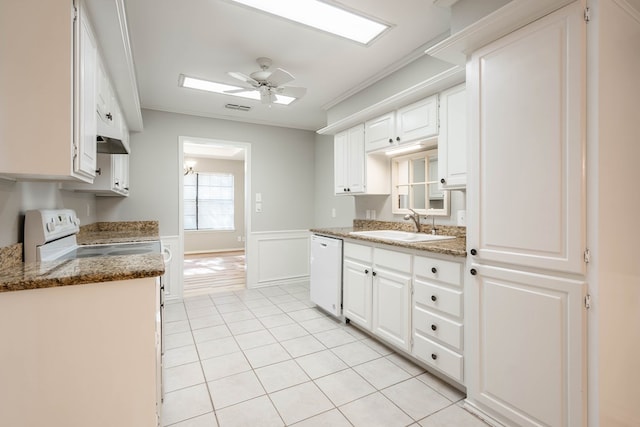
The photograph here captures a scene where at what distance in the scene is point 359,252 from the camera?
2.88 metres

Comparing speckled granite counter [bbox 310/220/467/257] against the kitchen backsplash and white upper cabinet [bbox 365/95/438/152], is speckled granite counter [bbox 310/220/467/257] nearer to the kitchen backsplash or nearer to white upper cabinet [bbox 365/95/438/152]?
the kitchen backsplash

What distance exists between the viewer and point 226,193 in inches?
318

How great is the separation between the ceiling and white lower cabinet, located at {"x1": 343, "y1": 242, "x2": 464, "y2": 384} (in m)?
1.67

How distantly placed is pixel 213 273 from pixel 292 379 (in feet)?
12.5

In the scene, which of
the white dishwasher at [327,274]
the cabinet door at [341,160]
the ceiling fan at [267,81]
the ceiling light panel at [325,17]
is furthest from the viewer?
the cabinet door at [341,160]

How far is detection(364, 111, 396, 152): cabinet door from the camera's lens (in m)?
2.92

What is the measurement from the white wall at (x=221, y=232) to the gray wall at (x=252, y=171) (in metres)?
3.61

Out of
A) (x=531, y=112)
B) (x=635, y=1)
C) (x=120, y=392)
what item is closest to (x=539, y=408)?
(x=531, y=112)

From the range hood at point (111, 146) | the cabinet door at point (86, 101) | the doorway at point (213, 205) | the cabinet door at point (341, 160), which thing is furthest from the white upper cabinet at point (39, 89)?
the doorway at point (213, 205)

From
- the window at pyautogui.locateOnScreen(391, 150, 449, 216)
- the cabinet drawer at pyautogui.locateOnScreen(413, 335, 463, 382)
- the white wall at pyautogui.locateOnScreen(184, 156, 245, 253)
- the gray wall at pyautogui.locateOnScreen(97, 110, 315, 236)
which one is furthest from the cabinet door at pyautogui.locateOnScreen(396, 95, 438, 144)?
the white wall at pyautogui.locateOnScreen(184, 156, 245, 253)

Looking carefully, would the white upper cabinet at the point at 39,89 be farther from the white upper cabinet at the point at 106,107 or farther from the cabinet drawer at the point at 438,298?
the cabinet drawer at the point at 438,298

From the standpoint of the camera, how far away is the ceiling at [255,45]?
210cm

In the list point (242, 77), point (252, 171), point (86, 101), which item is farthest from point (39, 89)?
point (252, 171)

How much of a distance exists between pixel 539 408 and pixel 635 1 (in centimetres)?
200
